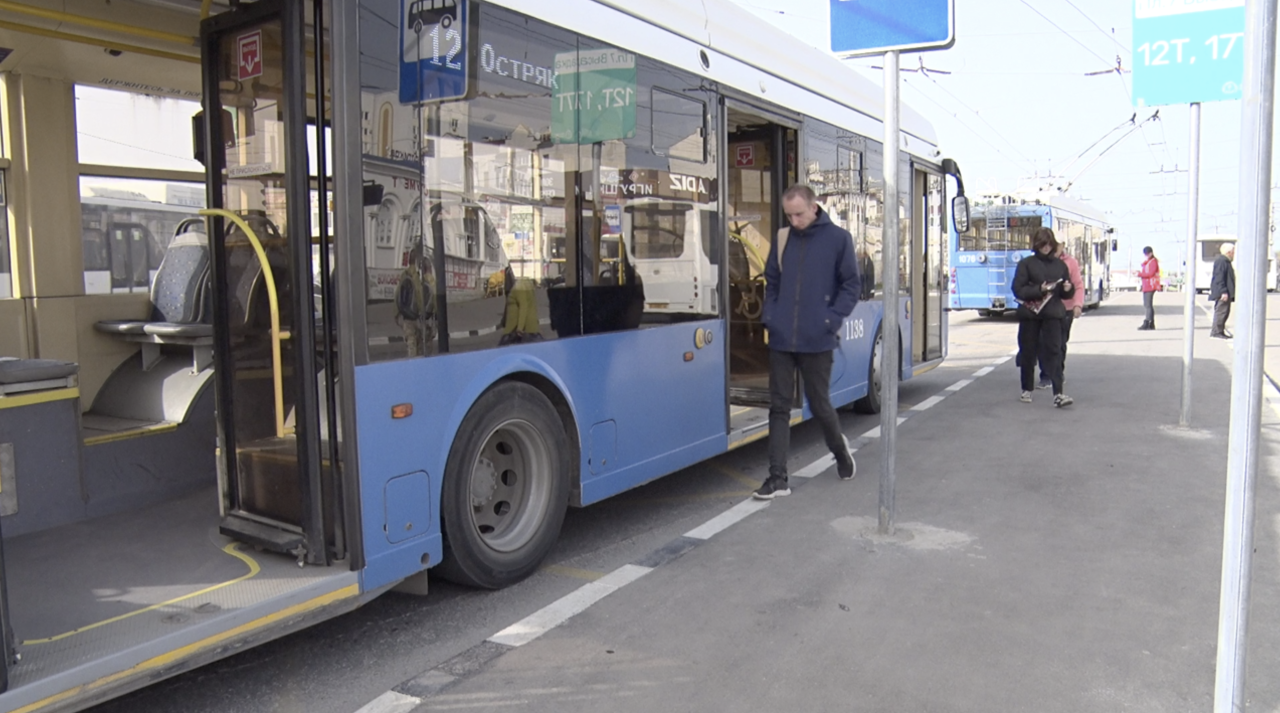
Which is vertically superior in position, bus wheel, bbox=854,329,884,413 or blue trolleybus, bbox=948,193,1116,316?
blue trolleybus, bbox=948,193,1116,316

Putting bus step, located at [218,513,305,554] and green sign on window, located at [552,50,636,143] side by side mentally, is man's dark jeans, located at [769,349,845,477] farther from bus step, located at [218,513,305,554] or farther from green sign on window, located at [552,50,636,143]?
bus step, located at [218,513,305,554]

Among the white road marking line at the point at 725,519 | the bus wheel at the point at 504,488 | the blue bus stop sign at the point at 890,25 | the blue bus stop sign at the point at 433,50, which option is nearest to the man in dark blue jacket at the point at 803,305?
the white road marking line at the point at 725,519

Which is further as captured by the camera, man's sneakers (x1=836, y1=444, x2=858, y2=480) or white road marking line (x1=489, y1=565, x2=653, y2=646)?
man's sneakers (x1=836, y1=444, x2=858, y2=480)

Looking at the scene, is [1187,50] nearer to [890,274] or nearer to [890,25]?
[890,25]

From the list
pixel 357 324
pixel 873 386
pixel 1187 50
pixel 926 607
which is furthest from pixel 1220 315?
pixel 357 324

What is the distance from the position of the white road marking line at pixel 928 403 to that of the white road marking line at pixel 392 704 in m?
7.78

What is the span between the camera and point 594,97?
17.0 ft

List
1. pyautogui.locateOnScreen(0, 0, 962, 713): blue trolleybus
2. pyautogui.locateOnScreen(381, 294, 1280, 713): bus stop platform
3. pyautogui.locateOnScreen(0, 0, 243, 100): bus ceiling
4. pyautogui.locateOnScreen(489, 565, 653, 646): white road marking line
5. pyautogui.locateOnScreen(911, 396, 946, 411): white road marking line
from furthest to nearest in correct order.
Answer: pyautogui.locateOnScreen(911, 396, 946, 411): white road marking line
pyautogui.locateOnScreen(0, 0, 243, 100): bus ceiling
pyautogui.locateOnScreen(489, 565, 653, 646): white road marking line
pyautogui.locateOnScreen(0, 0, 962, 713): blue trolleybus
pyautogui.locateOnScreen(381, 294, 1280, 713): bus stop platform

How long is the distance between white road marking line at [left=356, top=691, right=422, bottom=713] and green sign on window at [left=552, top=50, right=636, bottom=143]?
270 centimetres

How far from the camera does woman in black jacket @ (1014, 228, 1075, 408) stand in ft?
32.4

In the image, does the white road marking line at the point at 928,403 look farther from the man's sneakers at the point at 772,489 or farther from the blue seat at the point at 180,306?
the blue seat at the point at 180,306

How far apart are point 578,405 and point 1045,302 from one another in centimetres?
661

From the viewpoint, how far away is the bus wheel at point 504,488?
4.33 meters

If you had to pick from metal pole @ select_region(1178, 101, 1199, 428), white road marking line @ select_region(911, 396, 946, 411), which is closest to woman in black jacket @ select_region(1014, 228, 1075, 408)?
white road marking line @ select_region(911, 396, 946, 411)
